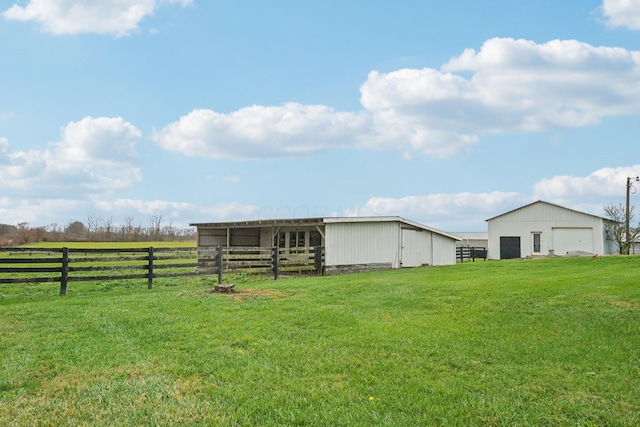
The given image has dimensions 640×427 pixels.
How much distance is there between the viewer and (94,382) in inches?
205

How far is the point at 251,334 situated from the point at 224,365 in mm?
1589

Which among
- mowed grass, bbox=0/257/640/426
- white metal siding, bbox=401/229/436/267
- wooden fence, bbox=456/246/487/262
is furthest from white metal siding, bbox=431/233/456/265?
mowed grass, bbox=0/257/640/426

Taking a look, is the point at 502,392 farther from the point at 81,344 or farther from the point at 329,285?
the point at 329,285

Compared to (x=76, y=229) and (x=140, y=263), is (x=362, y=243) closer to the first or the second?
(x=140, y=263)

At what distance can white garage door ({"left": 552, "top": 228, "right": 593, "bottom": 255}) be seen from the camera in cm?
3209

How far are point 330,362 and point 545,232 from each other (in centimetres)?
3118

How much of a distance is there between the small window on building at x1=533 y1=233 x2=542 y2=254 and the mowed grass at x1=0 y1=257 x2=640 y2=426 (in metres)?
24.6

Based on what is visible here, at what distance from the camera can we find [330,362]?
5.69 metres

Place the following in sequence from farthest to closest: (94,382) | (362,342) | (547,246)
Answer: (547,246)
(362,342)
(94,382)

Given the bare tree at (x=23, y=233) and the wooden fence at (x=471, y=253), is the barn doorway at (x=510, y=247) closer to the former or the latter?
the wooden fence at (x=471, y=253)

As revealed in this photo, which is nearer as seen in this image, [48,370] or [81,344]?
[48,370]

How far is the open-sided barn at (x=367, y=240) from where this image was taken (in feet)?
69.1

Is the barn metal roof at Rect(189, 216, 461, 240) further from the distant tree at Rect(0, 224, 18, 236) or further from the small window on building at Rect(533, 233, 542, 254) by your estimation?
the distant tree at Rect(0, 224, 18, 236)

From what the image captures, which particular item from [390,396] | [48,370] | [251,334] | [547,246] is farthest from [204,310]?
[547,246]
